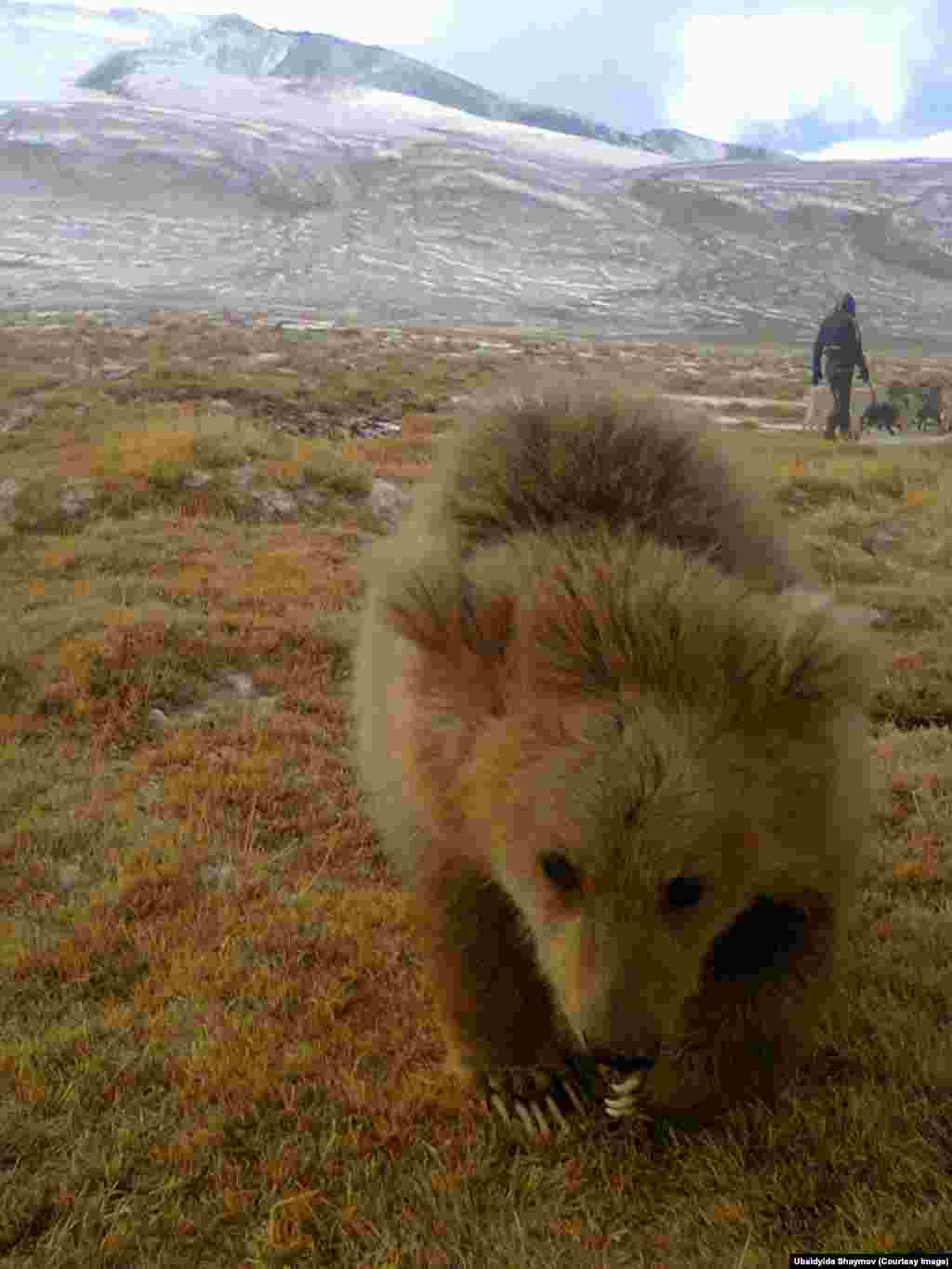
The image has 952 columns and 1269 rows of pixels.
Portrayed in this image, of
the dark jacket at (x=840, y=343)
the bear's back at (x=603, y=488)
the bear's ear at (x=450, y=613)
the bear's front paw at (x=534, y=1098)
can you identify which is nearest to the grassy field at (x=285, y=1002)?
the bear's front paw at (x=534, y=1098)

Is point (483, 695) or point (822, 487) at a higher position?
point (483, 695)

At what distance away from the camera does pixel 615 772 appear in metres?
2.56

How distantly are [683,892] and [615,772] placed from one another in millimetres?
329

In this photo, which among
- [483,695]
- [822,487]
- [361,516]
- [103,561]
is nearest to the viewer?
[483,695]

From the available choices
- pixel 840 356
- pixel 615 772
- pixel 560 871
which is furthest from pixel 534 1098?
pixel 840 356

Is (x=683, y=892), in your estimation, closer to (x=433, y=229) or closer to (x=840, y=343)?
(x=840, y=343)

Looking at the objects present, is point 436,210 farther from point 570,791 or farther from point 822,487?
point 570,791

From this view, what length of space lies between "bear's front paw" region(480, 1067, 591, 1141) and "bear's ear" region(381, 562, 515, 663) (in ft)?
4.64

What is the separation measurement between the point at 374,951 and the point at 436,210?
125m

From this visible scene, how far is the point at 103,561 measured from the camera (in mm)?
10477

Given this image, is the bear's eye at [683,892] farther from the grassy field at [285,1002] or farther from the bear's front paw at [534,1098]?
the bear's front paw at [534,1098]

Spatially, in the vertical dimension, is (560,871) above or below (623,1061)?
above

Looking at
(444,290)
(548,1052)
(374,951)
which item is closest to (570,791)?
(548,1052)

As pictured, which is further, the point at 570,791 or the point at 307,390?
the point at 307,390
